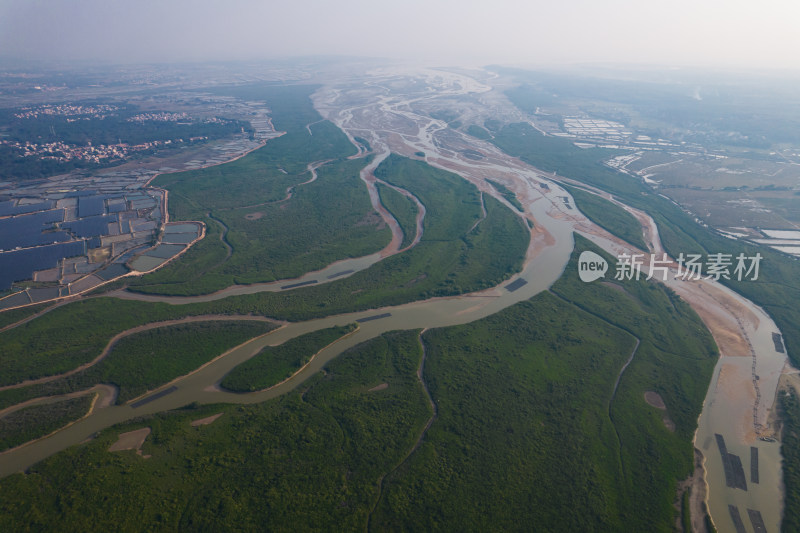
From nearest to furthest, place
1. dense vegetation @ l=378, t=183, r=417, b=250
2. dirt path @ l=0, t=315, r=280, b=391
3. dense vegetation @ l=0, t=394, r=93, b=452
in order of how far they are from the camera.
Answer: dense vegetation @ l=0, t=394, r=93, b=452 → dirt path @ l=0, t=315, r=280, b=391 → dense vegetation @ l=378, t=183, r=417, b=250

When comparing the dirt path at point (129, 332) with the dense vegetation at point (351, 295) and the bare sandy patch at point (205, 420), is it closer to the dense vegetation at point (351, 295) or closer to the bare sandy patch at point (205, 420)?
the dense vegetation at point (351, 295)

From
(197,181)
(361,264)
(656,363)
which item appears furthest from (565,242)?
(197,181)

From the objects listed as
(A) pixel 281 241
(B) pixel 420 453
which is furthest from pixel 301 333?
(A) pixel 281 241

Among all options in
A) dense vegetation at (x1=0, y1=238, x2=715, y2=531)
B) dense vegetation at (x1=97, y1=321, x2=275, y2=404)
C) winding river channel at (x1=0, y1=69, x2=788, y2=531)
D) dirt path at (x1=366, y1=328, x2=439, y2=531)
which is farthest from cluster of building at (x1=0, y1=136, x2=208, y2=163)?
dirt path at (x1=366, y1=328, x2=439, y2=531)

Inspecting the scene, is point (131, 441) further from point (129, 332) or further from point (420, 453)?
point (420, 453)

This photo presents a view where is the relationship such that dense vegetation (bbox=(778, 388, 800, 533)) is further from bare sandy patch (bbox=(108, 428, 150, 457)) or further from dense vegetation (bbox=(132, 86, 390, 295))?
dense vegetation (bbox=(132, 86, 390, 295))
